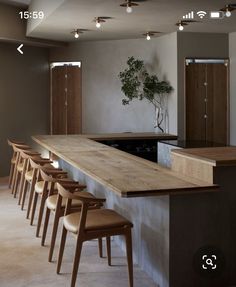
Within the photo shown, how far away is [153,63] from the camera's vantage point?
27.1 feet

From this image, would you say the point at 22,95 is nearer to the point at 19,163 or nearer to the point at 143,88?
the point at 143,88

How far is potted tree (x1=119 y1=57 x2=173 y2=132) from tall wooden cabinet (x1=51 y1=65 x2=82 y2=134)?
119 cm

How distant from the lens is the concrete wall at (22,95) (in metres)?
8.53

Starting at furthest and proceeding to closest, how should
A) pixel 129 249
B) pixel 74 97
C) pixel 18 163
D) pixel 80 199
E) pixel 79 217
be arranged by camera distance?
pixel 74 97, pixel 18 163, pixel 79 217, pixel 129 249, pixel 80 199

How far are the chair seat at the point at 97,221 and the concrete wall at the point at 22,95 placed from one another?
550 centimetres

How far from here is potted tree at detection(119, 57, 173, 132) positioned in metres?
7.98

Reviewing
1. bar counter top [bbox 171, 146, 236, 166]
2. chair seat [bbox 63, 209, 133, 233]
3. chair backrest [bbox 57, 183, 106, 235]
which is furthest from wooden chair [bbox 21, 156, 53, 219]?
bar counter top [bbox 171, 146, 236, 166]

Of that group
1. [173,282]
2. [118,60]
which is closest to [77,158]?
[173,282]

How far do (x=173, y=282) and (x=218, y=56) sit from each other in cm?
556

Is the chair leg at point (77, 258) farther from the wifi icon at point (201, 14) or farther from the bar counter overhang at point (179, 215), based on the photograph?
the wifi icon at point (201, 14)

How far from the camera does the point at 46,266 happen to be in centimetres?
378

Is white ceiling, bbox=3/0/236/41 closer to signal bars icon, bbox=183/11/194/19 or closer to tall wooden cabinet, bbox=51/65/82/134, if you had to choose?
signal bars icon, bbox=183/11/194/19

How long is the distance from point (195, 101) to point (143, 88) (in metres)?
0.93

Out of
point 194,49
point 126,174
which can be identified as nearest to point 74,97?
point 194,49
